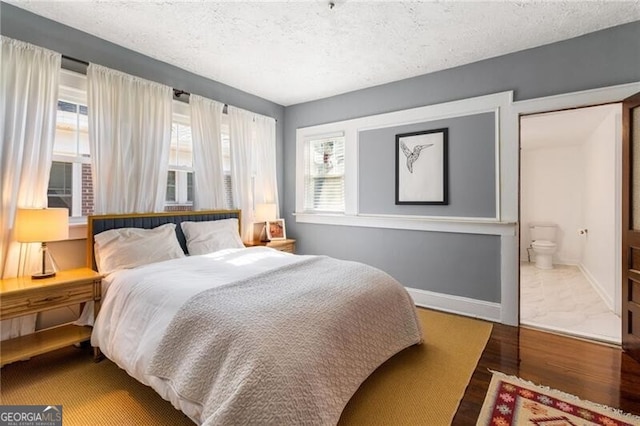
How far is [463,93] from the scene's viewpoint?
11.0 ft

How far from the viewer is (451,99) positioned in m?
3.41

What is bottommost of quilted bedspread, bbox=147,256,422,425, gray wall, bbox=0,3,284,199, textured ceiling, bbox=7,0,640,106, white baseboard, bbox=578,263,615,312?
white baseboard, bbox=578,263,615,312

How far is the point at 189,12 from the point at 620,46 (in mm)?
3584

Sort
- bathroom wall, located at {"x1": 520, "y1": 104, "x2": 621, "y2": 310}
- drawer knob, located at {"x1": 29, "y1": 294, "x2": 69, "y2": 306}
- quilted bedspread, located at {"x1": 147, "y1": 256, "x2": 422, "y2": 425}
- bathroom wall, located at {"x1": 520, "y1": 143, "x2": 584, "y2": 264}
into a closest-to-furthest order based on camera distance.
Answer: quilted bedspread, located at {"x1": 147, "y1": 256, "x2": 422, "y2": 425}, drawer knob, located at {"x1": 29, "y1": 294, "x2": 69, "y2": 306}, bathroom wall, located at {"x1": 520, "y1": 104, "x2": 621, "y2": 310}, bathroom wall, located at {"x1": 520, "y1": 143, "x2": 584, "y2": 264}

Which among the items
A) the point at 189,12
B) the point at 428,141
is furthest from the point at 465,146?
the point at 189,12

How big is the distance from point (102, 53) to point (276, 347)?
3093 millimetres

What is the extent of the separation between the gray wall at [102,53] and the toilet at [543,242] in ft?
18.3

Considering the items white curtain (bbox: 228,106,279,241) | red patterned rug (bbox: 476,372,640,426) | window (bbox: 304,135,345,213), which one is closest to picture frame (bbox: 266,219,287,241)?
white curtain (bbox: 228,106,279,241)

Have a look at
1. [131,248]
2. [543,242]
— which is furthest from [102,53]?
[543,242]

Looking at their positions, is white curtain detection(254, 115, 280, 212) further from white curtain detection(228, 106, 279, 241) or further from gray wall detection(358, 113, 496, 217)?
gray wall detection(358, 113, 496, 217)

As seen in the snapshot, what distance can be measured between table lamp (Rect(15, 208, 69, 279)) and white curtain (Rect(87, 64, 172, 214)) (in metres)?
0.47

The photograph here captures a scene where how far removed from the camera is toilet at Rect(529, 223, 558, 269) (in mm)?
5539

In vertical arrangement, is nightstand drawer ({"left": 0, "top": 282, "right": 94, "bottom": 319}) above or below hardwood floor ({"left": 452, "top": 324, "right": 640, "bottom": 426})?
above

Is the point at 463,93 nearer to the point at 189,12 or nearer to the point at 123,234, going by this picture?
the point at 189,12
